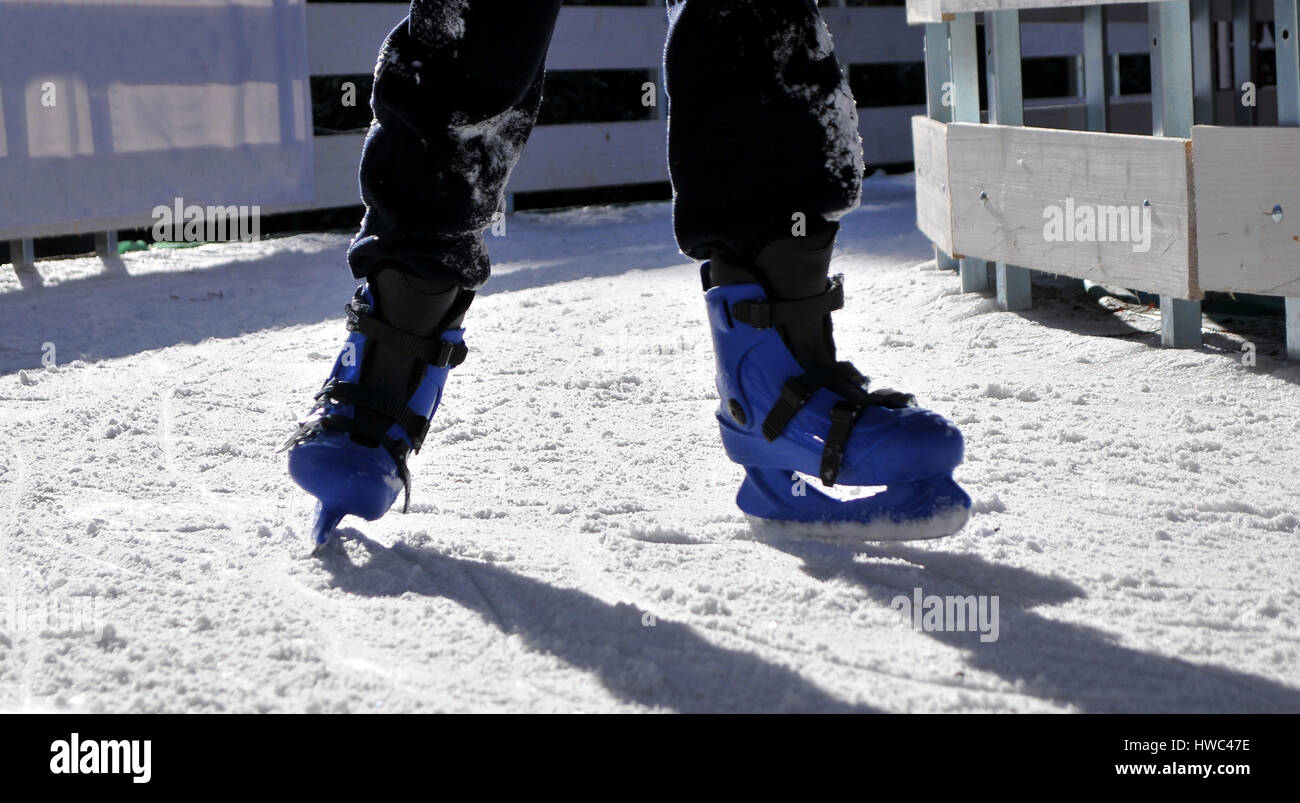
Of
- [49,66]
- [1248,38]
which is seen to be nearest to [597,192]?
[49,66]

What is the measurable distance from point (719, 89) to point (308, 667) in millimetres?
702

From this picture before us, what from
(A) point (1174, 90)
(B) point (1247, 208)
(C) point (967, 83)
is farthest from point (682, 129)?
(C) point (967, 83)

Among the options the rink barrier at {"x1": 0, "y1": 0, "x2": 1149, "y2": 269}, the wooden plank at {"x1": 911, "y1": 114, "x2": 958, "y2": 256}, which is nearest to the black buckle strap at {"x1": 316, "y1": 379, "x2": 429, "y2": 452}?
the wooden plank at {"x1": 911, "y1": 114, "x2": 958, "y2": 256}

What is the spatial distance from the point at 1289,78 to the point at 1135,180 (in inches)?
11.9

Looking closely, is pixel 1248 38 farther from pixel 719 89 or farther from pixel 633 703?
pixel 633 703

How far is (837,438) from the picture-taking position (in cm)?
127

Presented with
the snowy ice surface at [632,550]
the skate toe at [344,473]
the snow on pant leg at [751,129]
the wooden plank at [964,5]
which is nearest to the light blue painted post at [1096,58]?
the wooden plank at [964,5]

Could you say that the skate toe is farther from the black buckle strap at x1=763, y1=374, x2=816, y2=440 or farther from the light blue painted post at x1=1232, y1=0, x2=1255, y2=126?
the light blue painted post at x1=1232, y1=0, x2=1255, y2=126

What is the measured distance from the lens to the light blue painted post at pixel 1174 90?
7.80ft

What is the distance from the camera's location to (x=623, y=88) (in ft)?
25.1

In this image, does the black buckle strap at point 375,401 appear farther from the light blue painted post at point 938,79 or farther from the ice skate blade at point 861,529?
the light blue painted post at point 938,79

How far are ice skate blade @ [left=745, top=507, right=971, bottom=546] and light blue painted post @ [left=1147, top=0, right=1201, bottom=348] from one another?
51.4 inches

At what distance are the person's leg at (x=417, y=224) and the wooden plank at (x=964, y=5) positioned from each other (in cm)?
136

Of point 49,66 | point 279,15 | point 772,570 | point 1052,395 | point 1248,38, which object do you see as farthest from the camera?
point 279,15
